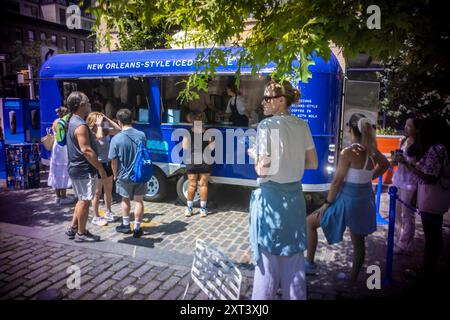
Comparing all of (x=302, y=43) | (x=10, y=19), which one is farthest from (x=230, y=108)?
(x=10, y=19)

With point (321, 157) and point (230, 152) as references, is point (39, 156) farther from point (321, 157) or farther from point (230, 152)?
point (321, 157)

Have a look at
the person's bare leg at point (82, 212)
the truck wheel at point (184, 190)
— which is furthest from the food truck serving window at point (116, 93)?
the person's bare leg at point (82, 212)

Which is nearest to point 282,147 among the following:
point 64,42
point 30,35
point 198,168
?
point 198,168

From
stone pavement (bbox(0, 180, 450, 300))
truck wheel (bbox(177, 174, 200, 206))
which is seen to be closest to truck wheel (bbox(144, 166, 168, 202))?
truck wheel (bbox(177, 174, 200, 206))

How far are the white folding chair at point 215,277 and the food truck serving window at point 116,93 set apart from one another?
4555 millimetres

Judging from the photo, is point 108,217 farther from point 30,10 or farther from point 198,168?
point 30,10

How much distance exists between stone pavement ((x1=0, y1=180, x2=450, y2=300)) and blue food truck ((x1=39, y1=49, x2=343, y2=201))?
1.01 m

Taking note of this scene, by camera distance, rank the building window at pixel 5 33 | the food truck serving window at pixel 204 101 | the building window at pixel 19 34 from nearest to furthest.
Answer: the food truck serving window at pixel 204 101 → the building window at pixel 5 33 → the building window at pixel 19 34

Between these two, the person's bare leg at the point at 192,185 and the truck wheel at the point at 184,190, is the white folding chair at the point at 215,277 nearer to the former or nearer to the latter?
the person's bare leg at the point at 192,185

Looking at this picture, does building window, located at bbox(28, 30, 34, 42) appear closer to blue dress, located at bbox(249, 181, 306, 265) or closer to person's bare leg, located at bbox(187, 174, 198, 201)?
person's bare leg, located at bbox(187, 174, 198, 201)

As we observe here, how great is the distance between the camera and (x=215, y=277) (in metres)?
3.15

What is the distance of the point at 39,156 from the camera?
350 inches

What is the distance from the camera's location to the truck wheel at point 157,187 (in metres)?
7.34
